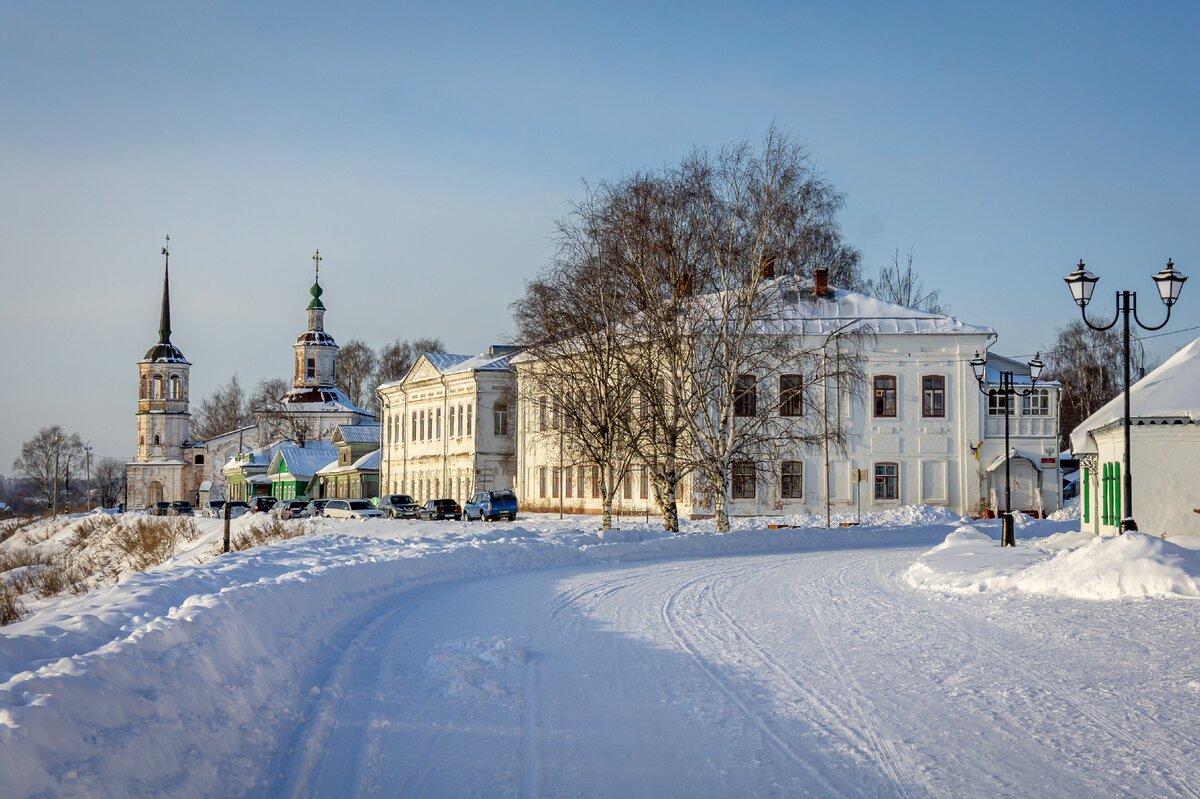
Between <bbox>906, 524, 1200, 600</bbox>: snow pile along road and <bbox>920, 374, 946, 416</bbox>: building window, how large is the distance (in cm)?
3173

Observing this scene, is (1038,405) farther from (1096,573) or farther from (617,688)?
(617,688)

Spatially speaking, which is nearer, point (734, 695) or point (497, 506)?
point (734, 695)

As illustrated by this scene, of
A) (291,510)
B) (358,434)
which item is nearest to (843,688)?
(291,510)

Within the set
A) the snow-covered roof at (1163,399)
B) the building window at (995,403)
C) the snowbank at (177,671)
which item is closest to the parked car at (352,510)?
the building window at (995,403)

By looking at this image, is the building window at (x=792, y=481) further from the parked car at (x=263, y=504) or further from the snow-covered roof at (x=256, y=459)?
the snow-covered roof at (x=256, y=459)

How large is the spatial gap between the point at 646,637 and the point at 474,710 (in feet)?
14.2

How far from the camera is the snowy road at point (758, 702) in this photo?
716 centimetres

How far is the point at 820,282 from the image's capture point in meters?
52.7

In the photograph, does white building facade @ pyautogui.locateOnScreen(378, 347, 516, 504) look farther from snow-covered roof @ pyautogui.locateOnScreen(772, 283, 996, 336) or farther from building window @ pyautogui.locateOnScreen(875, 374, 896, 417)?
building window @ pyautogui.locateOnScreen(875, 374, 896, 417)

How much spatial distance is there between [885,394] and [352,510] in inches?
1033

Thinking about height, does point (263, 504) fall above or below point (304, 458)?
below

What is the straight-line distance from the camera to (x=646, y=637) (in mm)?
13328

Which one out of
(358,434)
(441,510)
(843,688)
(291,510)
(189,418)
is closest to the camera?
(843,688)

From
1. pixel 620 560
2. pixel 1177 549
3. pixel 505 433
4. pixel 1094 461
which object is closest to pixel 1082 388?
pixel 505 433
